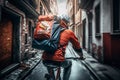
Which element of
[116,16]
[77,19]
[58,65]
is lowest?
[58,65]

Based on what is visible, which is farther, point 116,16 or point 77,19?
point 77,19

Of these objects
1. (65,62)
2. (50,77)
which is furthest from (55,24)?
(50,77)

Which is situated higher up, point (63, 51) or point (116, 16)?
point (116, 16)

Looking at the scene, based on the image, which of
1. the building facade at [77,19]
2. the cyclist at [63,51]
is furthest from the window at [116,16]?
the building facade at [77,19]

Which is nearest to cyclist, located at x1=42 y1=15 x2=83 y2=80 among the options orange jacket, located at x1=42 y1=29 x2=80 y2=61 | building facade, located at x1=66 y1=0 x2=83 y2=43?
orange jacket, located at x1=42 y1=29 x2=80 y2=61

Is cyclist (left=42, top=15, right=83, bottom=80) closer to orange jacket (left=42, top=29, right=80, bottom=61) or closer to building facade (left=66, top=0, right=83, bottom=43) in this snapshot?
orange jacket (left=42, top=29, right=80, bottom=61)

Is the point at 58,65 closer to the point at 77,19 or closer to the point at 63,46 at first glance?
the point at 63,46

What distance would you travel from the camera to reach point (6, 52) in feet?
29.8

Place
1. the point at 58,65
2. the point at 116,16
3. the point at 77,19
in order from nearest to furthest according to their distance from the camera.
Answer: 1. the point at 58,65
2. the point at 116,16
3. the point at 77,19

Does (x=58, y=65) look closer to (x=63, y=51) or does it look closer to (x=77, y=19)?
(x=63, y=51)

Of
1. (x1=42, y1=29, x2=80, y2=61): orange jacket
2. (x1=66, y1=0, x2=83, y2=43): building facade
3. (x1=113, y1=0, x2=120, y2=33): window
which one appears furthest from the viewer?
(x1=66, y1=0, x2=83, y2=43): building facade

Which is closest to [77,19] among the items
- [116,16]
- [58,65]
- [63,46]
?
[116,16]

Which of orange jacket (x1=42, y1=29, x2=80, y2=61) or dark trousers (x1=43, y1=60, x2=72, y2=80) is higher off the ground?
orange jacket (x1=42, y1=29, x2=80, y2=61)

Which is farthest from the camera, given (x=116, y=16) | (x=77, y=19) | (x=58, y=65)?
(x=77, y=19)
